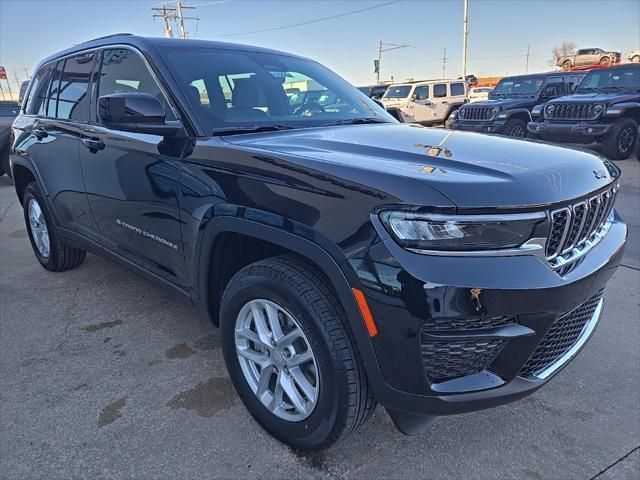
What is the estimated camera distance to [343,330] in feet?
5.75

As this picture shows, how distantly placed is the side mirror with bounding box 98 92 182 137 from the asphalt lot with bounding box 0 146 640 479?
1.37 m

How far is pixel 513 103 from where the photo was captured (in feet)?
40.6

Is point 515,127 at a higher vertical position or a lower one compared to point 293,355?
lower

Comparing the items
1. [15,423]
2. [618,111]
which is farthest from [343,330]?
[618,111]

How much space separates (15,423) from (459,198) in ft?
7.66

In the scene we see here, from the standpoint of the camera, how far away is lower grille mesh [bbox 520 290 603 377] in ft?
5.84

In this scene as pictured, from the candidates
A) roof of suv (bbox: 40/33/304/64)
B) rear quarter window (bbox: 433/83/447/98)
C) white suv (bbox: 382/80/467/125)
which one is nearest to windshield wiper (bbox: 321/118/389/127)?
roof of suv (bbox: 40/33/304/64)

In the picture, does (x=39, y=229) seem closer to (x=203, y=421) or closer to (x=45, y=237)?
(x=45, y=237)

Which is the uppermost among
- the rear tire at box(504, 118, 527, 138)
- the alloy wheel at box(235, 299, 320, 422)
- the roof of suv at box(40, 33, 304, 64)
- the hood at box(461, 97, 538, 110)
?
the roof of suv at box(40, 33, 304, 64)

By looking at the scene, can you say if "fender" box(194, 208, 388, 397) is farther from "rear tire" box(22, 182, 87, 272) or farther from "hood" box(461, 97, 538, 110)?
"hood" box(461, 97, 538, 110)

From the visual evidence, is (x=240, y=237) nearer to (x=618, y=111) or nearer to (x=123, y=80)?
(x=123, y=80)

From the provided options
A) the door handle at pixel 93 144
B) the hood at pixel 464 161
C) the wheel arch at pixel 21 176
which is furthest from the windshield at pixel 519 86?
the door handle at pixel 93 144

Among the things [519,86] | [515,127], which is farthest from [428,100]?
[515,127]

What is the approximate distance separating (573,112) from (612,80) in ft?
5.21
